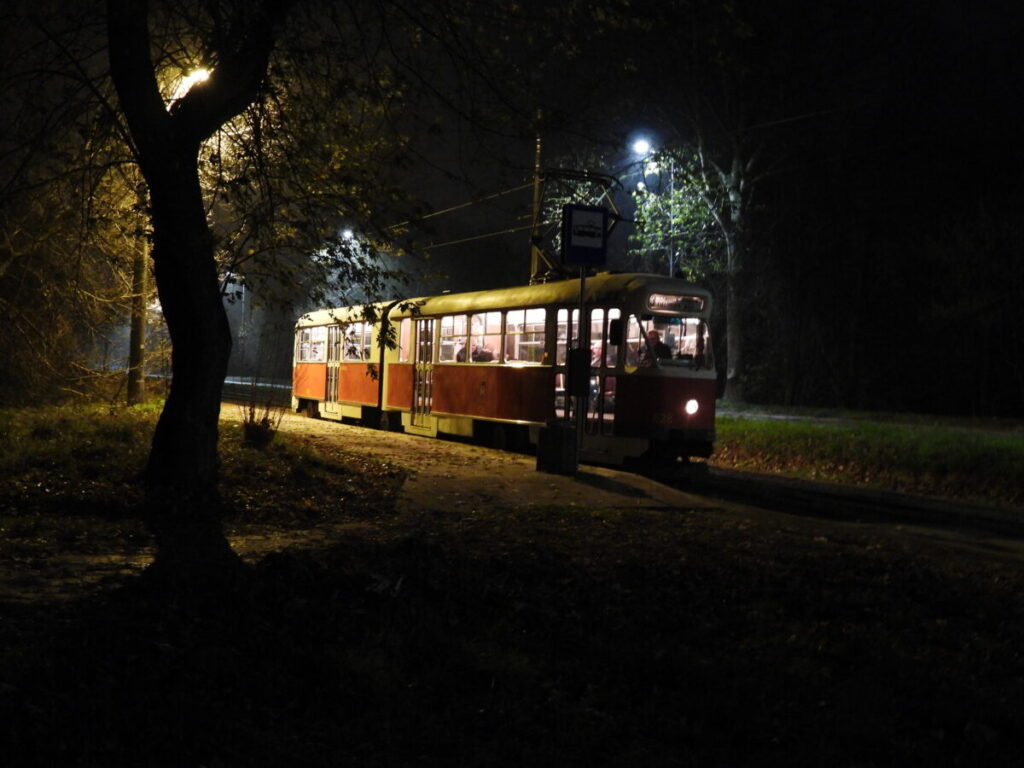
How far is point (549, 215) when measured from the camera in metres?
31.1

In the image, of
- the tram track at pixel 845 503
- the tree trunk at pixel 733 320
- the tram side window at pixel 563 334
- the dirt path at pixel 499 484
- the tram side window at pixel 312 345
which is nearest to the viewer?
the dirt path at pixel 499 484

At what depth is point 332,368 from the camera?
1147 inches

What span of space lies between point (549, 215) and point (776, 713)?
26588 mm

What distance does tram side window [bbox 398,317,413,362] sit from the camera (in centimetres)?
2406

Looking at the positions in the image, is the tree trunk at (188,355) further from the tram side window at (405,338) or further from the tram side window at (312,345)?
the tram side window at (312,345)

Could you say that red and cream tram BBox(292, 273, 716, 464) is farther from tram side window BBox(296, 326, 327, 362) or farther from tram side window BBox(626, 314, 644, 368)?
tram side window BBox(296, 326, 327, 362)

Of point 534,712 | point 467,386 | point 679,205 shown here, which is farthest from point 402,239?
point 679,205

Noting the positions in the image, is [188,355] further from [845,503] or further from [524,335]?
[845,503]

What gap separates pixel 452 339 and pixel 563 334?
4.30 meters

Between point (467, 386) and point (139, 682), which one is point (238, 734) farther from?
point (467, 386)

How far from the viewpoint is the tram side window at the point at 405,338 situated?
947 inches

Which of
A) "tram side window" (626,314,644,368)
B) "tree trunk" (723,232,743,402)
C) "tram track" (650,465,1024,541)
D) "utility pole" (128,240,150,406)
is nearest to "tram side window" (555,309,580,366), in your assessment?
"tram side window" (626,314,644,368)

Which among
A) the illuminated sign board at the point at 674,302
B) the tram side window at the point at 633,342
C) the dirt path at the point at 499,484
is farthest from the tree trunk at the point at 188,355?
the illuminated sign board at the point at 674,302

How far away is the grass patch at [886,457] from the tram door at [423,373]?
6366 millimetres
